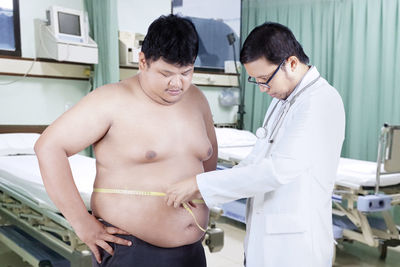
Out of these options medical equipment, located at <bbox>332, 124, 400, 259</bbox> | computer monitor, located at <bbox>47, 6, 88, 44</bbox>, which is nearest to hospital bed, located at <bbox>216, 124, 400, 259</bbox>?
medical equipment, located at <bbox>332, 124, 400, 259</bbox>

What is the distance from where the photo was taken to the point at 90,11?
4117 mm

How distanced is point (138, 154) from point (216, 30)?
14.1 feet

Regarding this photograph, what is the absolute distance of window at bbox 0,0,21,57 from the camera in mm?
3760

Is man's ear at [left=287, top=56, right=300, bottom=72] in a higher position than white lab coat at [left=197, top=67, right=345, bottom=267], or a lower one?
higher

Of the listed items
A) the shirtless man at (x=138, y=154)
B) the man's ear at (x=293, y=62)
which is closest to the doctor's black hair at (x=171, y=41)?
the shirtless man at (x=138, y=154)

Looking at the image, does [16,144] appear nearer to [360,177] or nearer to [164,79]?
[164,79]

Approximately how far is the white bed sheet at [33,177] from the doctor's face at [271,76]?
1194mm

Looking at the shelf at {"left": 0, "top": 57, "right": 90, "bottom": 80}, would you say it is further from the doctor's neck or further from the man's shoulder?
the doctor's neck

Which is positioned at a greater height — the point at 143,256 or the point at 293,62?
the point at 293,62

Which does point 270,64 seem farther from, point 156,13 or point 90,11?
point 156,13

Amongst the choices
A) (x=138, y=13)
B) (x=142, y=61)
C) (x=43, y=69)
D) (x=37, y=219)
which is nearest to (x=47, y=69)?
(x=43, y=69)

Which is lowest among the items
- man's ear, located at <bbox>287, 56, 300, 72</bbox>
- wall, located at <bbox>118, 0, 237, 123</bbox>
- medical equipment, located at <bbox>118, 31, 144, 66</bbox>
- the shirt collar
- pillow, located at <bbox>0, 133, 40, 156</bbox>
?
pillow, located at <bbox>0, 133, 40, 156</bbox>

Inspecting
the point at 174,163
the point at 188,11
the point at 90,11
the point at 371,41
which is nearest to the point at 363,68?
the point at 371,41

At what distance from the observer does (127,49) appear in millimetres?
4223
